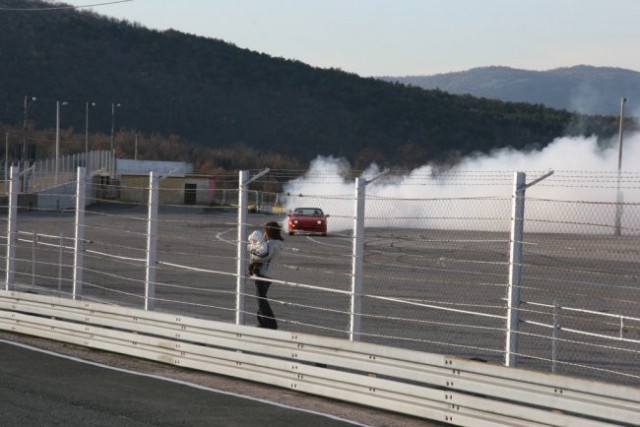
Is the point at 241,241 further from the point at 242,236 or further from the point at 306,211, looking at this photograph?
the point at 306,211

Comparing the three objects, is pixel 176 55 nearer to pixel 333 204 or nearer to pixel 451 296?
pixel 333 204

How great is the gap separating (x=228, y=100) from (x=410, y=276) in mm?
102921

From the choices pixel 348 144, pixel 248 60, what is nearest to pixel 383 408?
pixel 348 144

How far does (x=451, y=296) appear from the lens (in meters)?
27.4

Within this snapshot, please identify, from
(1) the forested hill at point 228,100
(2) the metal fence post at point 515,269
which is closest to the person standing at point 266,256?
(2) the metal fence post at point 515,269

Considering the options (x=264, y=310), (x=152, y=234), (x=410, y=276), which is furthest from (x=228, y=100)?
(x=152, y=234)

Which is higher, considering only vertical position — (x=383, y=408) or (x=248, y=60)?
(x=248, y=60)

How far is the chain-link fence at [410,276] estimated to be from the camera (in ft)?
45.3

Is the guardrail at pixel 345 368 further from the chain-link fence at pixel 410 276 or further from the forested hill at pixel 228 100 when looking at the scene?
the forested hill at pixel 228 100

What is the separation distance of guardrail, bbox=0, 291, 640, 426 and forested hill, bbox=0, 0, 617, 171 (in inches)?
3294

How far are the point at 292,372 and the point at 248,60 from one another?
450 ft

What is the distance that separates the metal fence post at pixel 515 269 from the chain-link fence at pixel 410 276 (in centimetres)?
1

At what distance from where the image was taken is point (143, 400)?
12734mm

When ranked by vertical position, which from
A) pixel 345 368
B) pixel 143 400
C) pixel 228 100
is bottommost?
pixel 143 400
